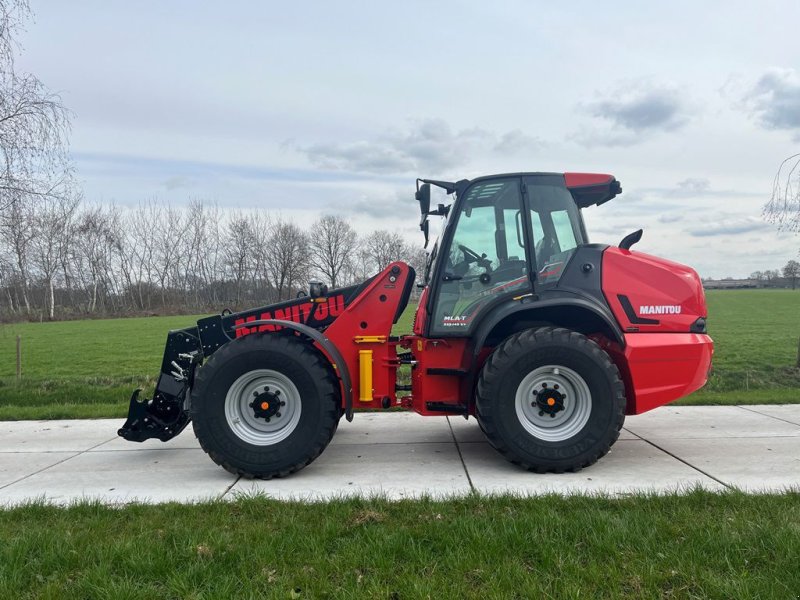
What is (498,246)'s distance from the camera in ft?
16.5

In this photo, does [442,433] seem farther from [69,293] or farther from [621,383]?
[69,293]

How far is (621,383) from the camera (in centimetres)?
462

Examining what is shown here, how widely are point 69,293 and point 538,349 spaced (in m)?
61.1

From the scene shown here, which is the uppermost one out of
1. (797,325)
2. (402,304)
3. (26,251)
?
(26,251)

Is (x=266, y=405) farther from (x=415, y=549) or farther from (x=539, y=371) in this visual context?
(x=539, y=371)

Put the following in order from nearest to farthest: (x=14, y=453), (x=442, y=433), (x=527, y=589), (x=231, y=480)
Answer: (x=527, y=589)
(x=231, y=480)
(x=14, y=453)
(x=442, y=433)

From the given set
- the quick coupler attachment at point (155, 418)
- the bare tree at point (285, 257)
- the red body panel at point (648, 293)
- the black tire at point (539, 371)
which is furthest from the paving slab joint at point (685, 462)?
the bare tree at point (285, 257)

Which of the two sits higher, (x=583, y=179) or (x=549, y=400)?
(x=583, y=179)

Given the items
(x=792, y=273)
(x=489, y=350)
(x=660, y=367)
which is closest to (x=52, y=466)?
(x=489, y=350)

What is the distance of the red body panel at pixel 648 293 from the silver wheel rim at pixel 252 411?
295 cm

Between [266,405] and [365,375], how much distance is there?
0.92 metres

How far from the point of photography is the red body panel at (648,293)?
486cm

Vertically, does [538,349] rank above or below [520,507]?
above

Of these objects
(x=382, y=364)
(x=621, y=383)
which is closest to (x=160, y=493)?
(x=382, y=364)
